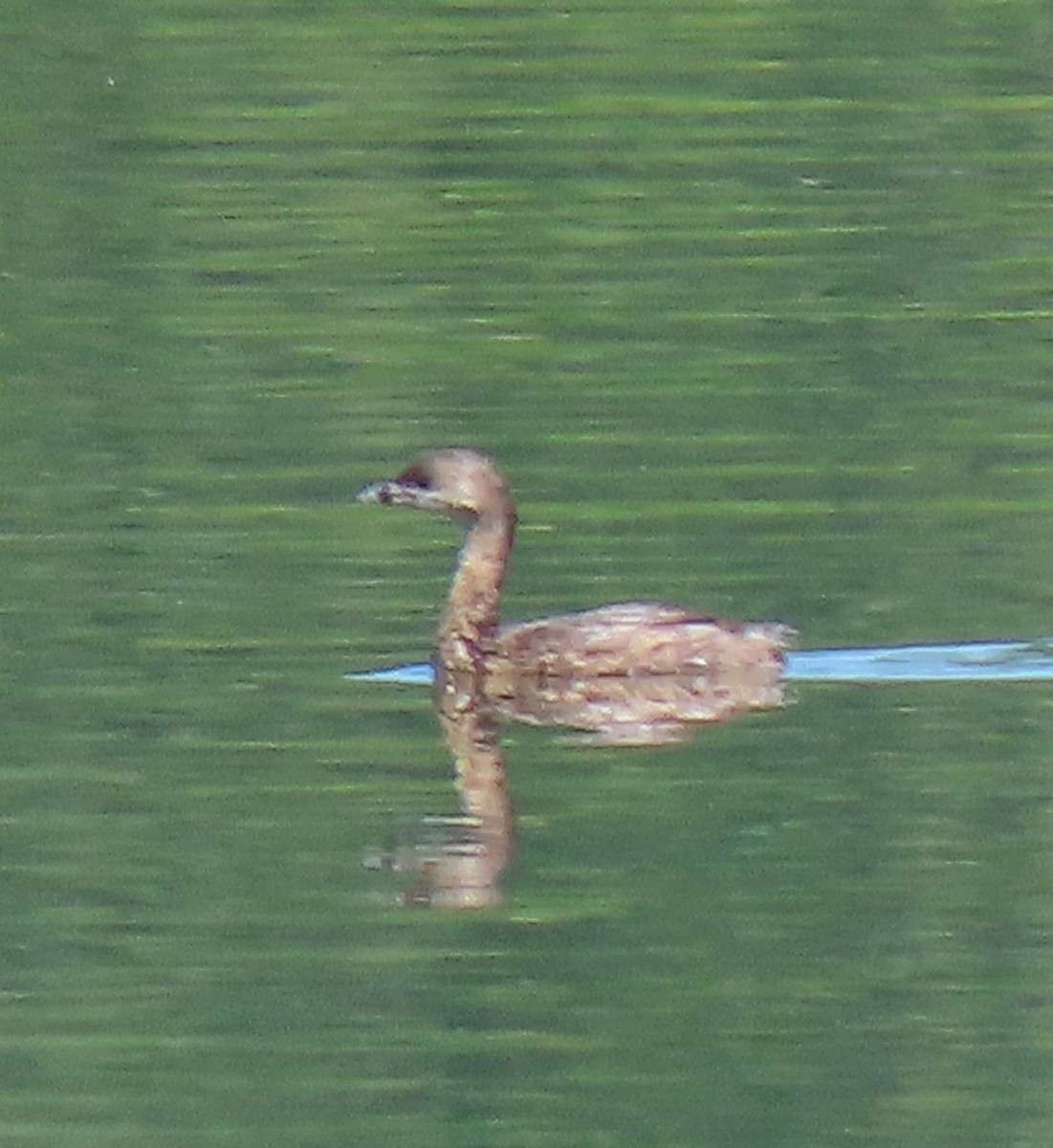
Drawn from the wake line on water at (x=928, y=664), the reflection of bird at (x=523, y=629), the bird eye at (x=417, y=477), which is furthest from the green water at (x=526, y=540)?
the bird eye at (x=417, y=477)

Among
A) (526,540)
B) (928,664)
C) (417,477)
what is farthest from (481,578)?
(928,664)

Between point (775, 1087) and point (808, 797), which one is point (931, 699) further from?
point (775, 1087)

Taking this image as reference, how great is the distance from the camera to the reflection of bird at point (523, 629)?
12711 millimetres

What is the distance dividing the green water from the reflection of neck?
179 mm

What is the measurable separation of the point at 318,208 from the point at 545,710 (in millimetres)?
7295

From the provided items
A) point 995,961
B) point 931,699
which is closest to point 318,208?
point 931,699

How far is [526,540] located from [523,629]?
1353 millimetres

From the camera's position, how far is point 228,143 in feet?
69.7

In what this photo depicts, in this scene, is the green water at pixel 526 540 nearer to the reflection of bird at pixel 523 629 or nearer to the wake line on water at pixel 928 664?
the wake line on water at pixel 928 664

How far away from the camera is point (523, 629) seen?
1337 centimetres

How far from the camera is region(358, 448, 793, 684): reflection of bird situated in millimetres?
12711

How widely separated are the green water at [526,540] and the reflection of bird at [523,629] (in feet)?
0.71

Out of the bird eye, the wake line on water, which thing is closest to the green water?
the wake line on water

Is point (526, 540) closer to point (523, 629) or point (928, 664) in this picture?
point (523, 629)
